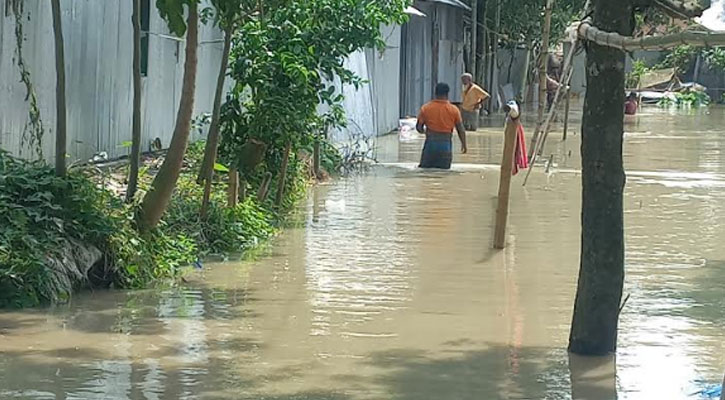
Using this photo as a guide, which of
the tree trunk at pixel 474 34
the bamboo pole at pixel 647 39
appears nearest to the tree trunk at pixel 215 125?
the bamboo pole at pixel 647 39

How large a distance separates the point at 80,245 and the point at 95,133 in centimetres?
465

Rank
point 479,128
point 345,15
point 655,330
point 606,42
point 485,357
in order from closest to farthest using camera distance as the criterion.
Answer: point 606,42
point 485,357
point 655,330
point 345,15
point 479,128

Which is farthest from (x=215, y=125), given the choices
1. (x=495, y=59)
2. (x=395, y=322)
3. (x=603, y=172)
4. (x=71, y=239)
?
(x=495, y=59)

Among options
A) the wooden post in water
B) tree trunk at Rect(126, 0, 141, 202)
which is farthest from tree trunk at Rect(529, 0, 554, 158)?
tree trunk at Rect(126, 0, 141, 202)

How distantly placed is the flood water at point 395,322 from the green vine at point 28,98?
242 cm

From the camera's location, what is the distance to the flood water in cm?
662

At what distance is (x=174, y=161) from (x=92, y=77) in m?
3.82

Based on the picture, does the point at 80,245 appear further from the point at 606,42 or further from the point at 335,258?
the point at 606,42

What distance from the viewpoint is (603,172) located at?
6.84 meters

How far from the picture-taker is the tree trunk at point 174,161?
9367 millimetres

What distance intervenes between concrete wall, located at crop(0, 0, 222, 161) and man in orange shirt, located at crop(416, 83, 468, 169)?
3319mm

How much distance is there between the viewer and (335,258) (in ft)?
34.8

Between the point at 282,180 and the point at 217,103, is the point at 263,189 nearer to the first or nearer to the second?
the point at 282,180

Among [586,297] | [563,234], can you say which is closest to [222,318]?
[586,297]
